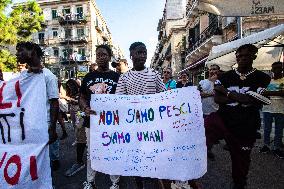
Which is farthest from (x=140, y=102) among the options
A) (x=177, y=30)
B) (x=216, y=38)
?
(x=177, y=30)

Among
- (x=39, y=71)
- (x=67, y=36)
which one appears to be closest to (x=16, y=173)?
(x=39, y=71)

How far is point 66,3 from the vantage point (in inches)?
2168

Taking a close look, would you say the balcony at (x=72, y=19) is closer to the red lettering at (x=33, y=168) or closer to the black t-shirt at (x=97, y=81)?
the black t-shirt at (x=97, y=81)

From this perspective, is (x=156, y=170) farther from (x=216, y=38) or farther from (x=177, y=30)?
(x=177, y=30)

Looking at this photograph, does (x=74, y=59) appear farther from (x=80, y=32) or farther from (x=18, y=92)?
(x=18, y=92)

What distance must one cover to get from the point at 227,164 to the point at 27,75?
4075mm

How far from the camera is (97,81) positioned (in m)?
4.27

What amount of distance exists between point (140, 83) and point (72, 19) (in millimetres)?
52584

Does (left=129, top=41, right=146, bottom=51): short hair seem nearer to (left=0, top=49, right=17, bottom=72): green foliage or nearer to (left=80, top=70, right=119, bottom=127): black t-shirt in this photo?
(left=80, top=70, right=119, bottom=127): black t-shirt

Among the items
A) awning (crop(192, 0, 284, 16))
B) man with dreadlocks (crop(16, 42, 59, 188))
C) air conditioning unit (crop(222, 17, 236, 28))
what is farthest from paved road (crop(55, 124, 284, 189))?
air conditioning unit (crop(222, 17, 236, 28))

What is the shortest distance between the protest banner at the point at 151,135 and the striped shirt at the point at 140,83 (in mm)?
247

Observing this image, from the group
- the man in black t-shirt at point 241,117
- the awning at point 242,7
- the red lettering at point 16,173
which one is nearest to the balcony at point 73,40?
the awning at point 242,7

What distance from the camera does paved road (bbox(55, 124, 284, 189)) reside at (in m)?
4.78

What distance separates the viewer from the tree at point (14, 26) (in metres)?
23.0
